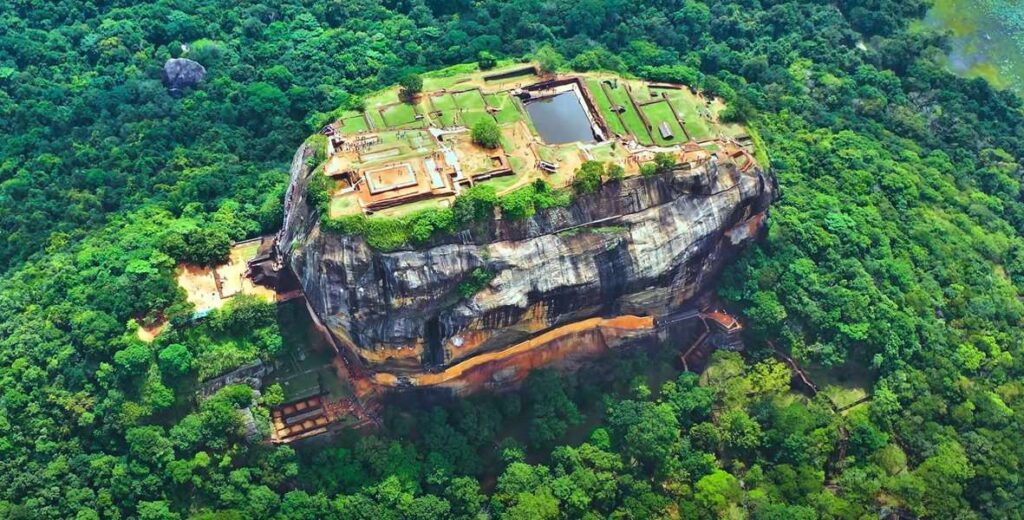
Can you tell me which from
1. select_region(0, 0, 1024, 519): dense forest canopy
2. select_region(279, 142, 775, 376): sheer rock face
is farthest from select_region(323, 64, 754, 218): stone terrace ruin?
select_region(0, 0, 1024, 519): dense forest canopy

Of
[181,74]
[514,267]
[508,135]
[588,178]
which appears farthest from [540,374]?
[181,74]

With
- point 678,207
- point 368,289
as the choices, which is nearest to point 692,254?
point 678,207

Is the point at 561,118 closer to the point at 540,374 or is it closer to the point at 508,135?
the point at 508,135

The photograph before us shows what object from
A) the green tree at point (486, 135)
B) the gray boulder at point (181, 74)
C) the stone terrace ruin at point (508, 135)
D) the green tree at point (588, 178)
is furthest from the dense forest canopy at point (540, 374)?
the green tree at point (486, 135)

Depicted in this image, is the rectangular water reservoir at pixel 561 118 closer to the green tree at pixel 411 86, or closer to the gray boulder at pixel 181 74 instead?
the green tree at pixel 411 86

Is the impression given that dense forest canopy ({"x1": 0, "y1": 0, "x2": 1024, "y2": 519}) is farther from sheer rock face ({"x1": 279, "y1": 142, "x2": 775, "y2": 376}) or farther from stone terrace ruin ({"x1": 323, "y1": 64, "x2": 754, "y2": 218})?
sheer rock face ({"x1": 279, "y1": 142, "x2": 775, "y2": 376})

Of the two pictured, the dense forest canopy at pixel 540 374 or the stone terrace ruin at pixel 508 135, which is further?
the dense forest canopy at pixel 540 374
